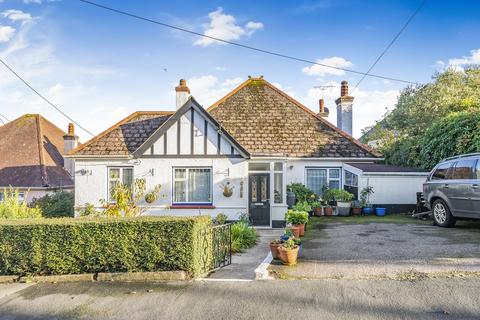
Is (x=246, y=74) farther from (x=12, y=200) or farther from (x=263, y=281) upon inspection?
(x=263, y=281)

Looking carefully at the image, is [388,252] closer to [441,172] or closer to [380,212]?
[441,172]

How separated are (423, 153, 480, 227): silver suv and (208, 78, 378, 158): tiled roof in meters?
6.35

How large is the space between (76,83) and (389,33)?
1568 cm

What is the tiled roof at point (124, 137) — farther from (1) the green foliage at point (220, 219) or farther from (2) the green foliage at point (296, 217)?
(2) the green foliage at point (296, 217)

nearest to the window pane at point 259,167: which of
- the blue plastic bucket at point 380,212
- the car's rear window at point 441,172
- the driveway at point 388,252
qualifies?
the driveway at point 388,252

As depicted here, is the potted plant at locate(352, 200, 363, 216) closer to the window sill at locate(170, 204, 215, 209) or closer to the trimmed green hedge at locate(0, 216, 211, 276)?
the window sill at locate(170, 204, 215, 209)

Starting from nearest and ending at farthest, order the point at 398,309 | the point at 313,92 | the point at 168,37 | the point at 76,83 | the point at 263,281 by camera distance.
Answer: the point at 398,309
the point at 263,281
the point at 168,37
the point at 76,83
the point at 313,92

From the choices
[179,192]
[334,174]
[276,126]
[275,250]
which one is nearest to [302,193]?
[334,174]

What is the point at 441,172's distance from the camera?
11242mm

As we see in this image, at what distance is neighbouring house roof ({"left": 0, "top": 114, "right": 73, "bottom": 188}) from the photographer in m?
22.4

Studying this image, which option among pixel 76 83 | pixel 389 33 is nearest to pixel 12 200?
pixel 76 83

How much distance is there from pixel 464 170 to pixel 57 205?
1727 centimetres

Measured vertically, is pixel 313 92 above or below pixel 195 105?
above

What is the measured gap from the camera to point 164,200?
14.7 m
